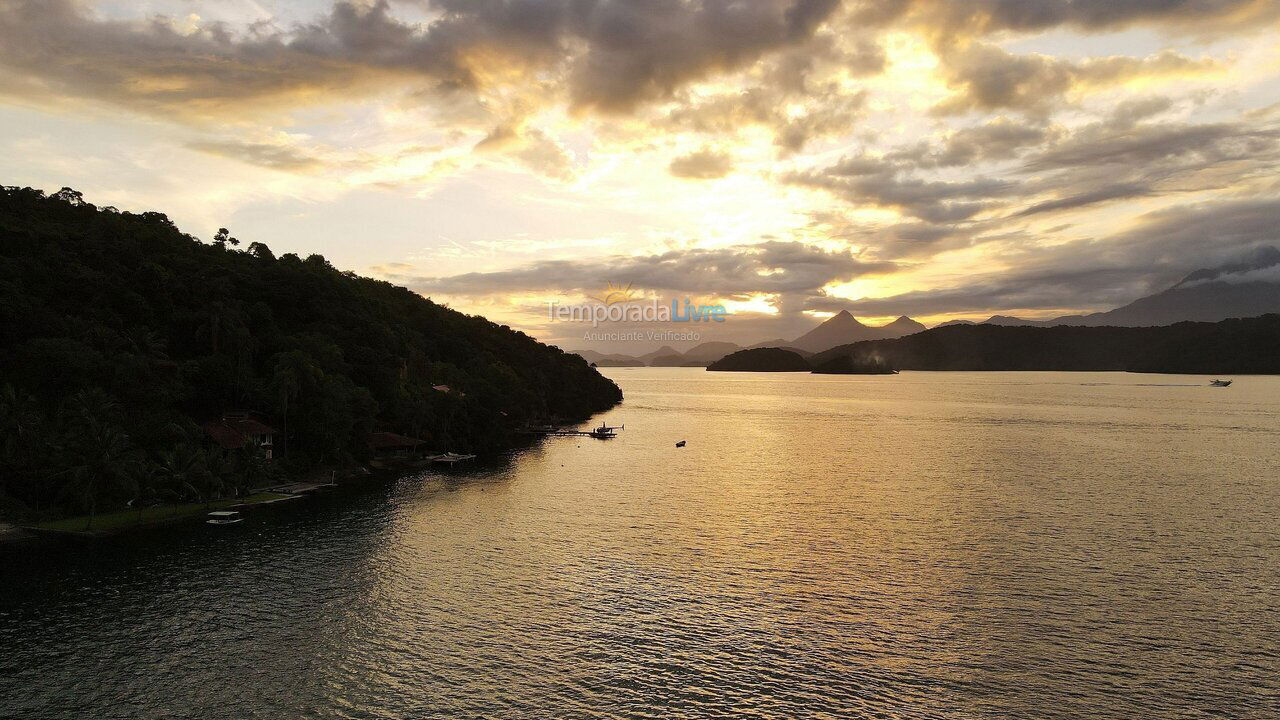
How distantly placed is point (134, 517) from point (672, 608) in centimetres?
5989

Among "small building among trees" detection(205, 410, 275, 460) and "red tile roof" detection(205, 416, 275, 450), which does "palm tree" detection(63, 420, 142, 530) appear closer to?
"small building among trees" detection(205, 410, 275, 460)

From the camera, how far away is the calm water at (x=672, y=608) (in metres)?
37.7

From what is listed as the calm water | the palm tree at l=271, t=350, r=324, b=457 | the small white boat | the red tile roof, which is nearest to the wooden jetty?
the calm water

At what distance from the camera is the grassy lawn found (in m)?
64.9

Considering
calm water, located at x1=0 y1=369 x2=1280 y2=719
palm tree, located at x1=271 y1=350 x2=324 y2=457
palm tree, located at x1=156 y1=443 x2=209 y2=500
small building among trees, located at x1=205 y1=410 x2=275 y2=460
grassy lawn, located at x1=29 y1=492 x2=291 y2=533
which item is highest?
palm tree, located at x1=271 y1=350 x2=324 y2=457

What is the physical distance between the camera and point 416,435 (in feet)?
416

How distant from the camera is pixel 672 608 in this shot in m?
50.9

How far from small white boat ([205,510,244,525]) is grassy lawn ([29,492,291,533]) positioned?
3278 millimetres

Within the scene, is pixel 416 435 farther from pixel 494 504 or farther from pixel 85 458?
pixel 85 458

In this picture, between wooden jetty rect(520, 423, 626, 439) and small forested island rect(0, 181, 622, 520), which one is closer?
small forested island rect(0, 181, 622, 520)

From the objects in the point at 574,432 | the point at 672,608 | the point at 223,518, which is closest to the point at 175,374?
the point at 223,518

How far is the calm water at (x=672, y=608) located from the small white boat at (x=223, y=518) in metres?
2.61

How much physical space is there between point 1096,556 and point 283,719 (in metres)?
69.6

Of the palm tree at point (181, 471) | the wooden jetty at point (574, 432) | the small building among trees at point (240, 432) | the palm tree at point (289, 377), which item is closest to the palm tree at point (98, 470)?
the palm tree at point (181, 471)
